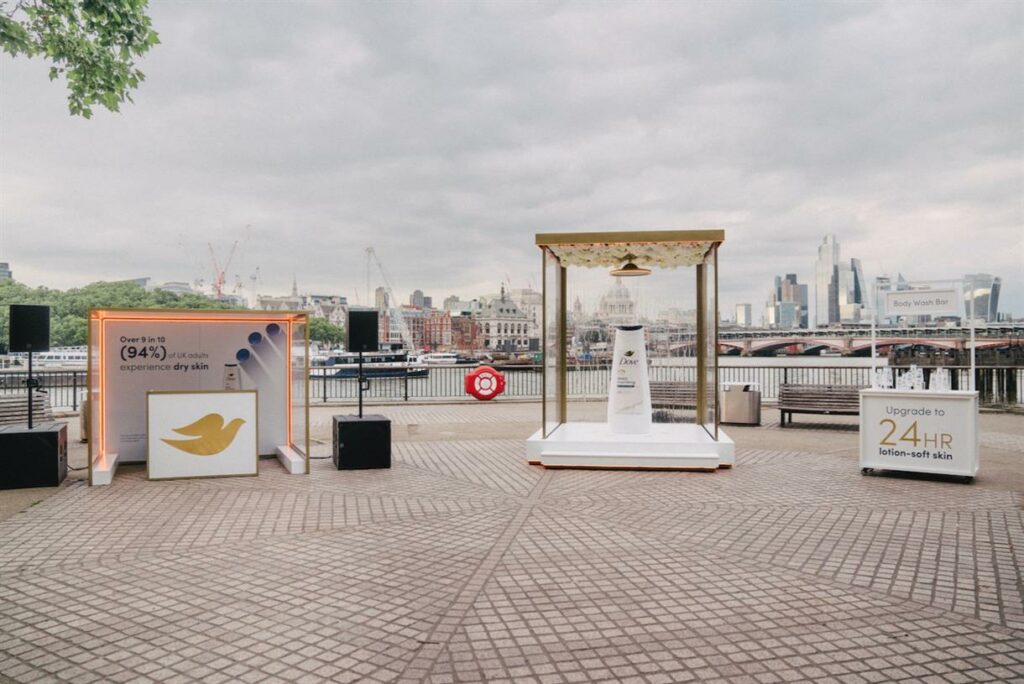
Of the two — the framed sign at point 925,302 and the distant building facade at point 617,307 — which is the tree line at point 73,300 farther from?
the framed sign at point 925,302

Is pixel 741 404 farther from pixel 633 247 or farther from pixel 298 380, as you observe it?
pixel 298 380

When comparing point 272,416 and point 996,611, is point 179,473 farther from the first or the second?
point 996,611

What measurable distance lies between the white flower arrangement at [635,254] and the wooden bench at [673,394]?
2975 mm

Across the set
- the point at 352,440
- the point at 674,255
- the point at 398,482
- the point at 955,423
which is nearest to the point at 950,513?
the point at 955,423

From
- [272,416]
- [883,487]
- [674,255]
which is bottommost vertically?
[883,487]

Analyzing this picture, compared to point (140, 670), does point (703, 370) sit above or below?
above

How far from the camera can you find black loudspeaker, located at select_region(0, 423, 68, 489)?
303 inches

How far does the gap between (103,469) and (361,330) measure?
11.7 ft

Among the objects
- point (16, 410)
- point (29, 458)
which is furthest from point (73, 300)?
point (29, 458)

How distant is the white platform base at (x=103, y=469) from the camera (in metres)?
7.98

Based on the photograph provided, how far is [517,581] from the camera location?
4629 mm

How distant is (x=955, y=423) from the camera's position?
316 inches

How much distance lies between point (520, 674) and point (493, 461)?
612cm

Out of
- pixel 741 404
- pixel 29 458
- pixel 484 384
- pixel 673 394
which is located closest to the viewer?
pixel 29 458
